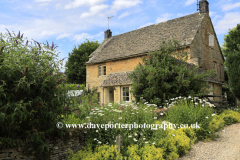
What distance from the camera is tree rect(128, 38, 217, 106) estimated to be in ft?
32.2

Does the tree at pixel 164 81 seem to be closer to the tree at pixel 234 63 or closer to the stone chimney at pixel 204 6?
the tree at pixel 234 63

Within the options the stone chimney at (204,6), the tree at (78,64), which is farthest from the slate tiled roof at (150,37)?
the tree at (78,64)

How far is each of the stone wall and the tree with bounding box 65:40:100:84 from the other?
2531 centimetres

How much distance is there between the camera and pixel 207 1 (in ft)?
58.2

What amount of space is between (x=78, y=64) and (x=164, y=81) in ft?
73.6

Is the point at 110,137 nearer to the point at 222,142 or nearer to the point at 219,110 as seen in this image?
the point at 222,142

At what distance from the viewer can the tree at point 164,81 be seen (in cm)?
983

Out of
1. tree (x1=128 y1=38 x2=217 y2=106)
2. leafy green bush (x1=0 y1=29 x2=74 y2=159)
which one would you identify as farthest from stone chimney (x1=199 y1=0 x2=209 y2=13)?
leafy green bush (x1=0 y1=29 x2=74 y2=159)

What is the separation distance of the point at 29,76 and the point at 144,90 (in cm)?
717

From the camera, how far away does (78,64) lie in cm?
3053

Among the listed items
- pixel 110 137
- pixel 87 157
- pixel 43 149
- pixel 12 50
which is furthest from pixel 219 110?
pixel 12 50

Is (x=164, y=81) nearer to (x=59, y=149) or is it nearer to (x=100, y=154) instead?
(x=100, y=154)

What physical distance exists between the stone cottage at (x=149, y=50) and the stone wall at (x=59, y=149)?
415 inches

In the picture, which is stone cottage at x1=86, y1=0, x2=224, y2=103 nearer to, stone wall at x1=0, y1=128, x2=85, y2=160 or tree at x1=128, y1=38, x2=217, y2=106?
tree at x1=128, y1=38, x2=217, y2=106
